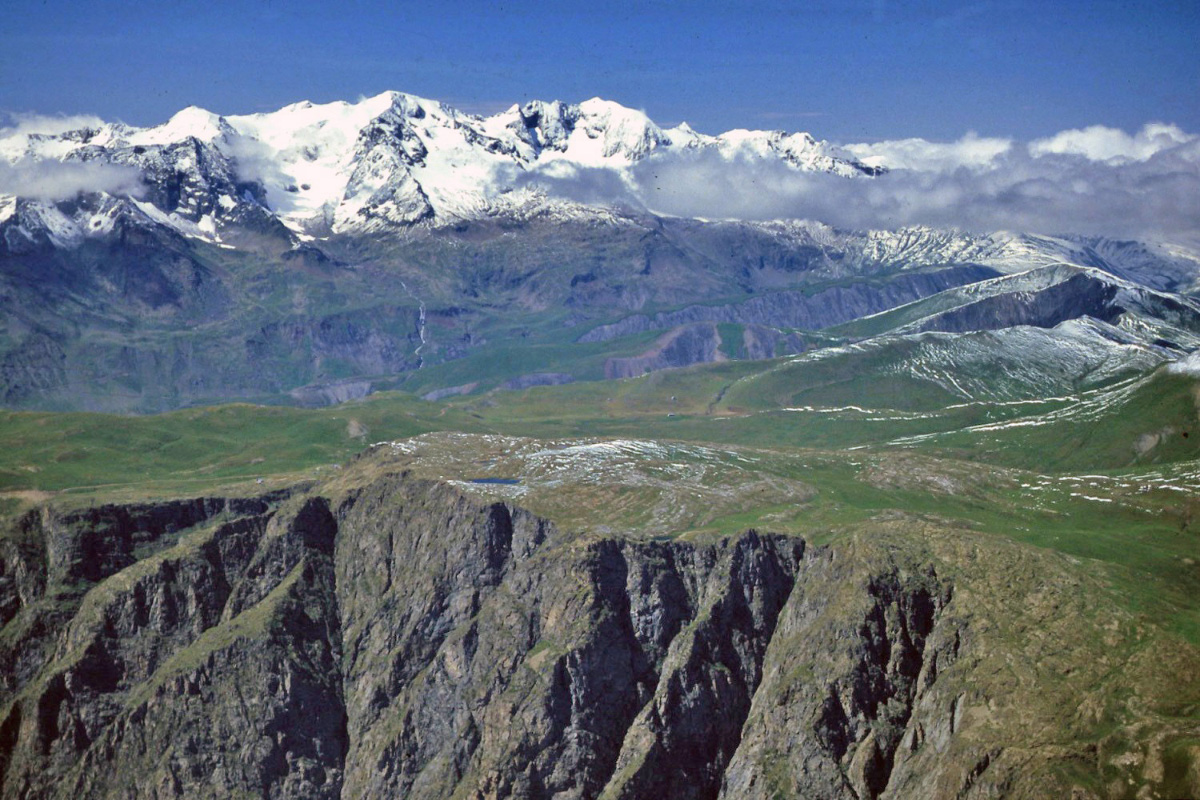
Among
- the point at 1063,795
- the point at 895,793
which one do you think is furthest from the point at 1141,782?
the point at 895,793

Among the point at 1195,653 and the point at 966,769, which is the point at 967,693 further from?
the point at 1195,653

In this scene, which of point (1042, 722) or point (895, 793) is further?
point (895, 793)

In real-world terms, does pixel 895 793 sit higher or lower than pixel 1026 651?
lower

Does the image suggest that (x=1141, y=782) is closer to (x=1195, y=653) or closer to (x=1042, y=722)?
(x=1042, y=722)

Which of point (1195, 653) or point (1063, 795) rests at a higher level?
point (1195, 653)

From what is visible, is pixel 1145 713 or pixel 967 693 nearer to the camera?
pixel 1145 713

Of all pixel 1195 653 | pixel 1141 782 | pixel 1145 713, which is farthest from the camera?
pixel 1195 653

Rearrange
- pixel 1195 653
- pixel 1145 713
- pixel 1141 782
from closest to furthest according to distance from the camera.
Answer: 1. pixel 1141 782
2. pixel 1145 713
3. pixel 1195 653

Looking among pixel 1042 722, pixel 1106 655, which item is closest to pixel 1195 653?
pixel 1106 655
